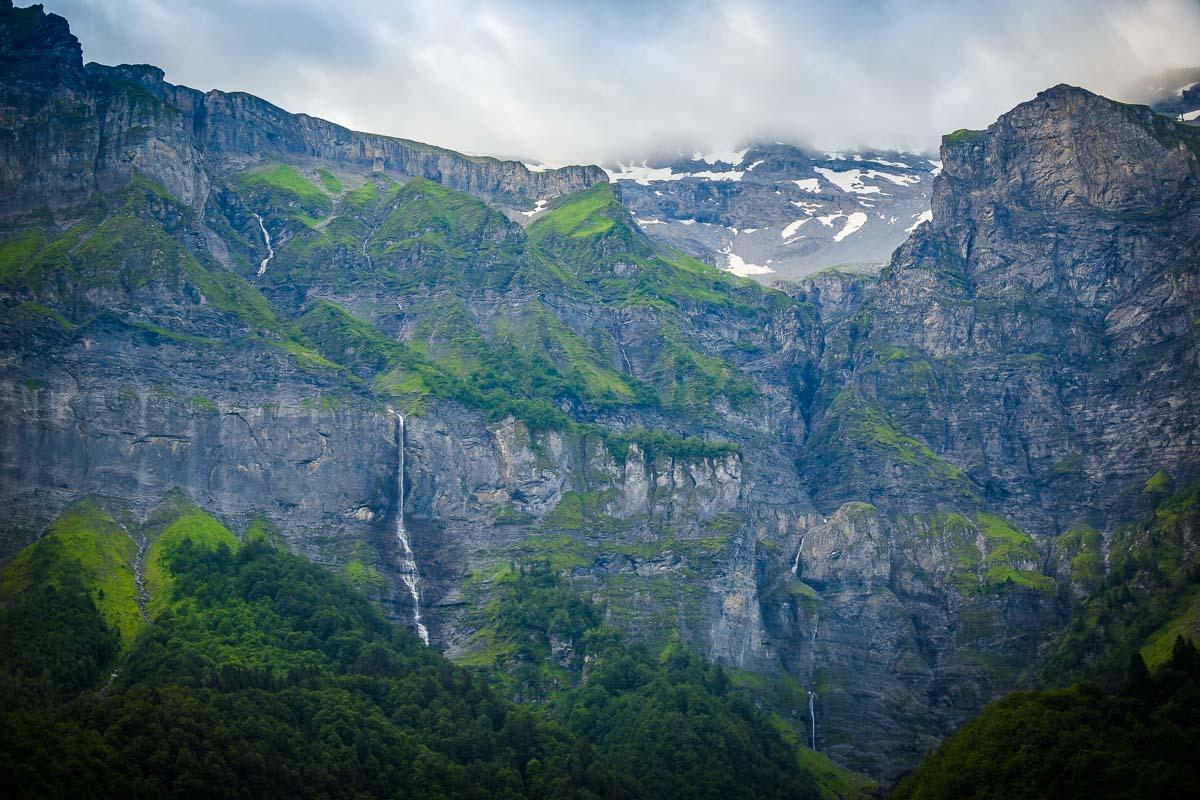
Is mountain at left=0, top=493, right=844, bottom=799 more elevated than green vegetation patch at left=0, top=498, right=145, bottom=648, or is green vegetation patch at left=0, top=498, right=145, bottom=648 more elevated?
green vegetation patch at left=0, top=498, right=145, bottom=648

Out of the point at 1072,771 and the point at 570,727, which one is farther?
the point at 570,727

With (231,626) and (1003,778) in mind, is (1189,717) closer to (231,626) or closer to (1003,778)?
(1003,778)

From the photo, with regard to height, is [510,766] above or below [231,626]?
below

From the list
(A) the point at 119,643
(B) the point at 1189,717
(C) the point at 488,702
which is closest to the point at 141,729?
(A) the point at 119,643

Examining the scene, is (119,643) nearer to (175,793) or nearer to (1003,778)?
(175,793)

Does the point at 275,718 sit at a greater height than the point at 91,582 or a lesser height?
lesser

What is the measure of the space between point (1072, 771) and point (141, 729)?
101 metres

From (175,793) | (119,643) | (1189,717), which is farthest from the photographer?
(119,643)

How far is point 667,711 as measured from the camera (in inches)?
7692

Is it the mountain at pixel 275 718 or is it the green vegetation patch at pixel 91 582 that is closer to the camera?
the mountain at pixel 275 718

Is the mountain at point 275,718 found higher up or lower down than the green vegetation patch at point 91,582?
lower down

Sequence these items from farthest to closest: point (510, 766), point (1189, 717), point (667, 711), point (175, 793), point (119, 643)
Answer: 1. point (667, 711)
2. point (119, 643)
3. point (510, 766)
4. point (1189, 717)
5. point (175, 793)

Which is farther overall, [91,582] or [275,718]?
[91,582]

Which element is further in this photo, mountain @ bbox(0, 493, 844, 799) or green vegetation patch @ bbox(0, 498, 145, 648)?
green vegetation patch @ bbox(0, 498, 145, 648)
